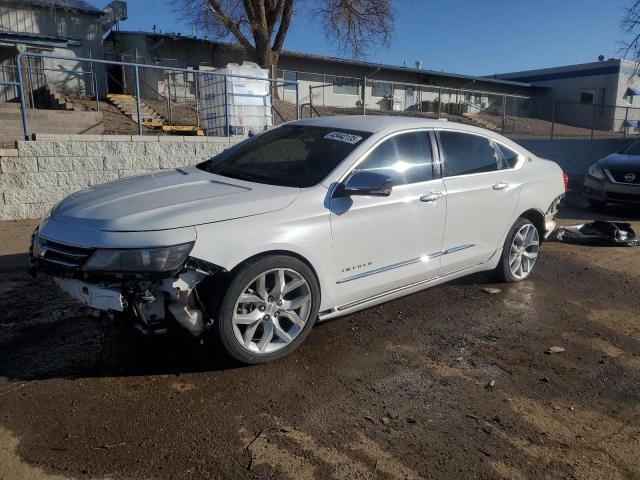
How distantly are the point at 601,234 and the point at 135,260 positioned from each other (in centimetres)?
701

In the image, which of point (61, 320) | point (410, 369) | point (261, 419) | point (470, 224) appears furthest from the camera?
point (470, 224)

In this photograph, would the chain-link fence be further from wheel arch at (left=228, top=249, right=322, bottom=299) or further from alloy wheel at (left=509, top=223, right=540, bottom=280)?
wheel arch at (left=228, top=249, right=322, bottom=299)

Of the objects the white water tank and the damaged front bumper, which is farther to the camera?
the white water tank

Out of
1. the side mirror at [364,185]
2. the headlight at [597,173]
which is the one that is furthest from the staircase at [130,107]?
the side mirror at [364,185]

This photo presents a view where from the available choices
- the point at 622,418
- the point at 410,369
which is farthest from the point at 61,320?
the point at 622,418

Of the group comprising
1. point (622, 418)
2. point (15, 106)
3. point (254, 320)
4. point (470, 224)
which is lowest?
point (622, 418)

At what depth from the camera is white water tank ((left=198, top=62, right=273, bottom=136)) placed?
10.2 m

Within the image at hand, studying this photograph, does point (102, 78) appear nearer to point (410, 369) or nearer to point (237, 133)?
point (237, 133)

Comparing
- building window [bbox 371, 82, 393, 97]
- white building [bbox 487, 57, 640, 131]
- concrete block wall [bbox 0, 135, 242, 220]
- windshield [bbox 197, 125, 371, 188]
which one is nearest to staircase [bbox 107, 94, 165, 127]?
building window [bbox 371, 82, 393, 97]

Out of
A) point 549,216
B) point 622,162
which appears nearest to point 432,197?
point 549,216

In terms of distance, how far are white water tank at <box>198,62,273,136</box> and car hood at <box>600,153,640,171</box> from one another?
6.68m

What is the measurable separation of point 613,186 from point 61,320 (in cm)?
970

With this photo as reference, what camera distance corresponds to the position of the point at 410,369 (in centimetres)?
360

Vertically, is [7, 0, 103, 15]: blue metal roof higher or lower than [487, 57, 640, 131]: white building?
higher
